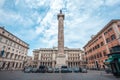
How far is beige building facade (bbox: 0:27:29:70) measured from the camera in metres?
40.5

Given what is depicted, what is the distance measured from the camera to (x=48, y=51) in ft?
296

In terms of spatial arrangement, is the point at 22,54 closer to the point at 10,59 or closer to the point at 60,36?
the point at 10,59

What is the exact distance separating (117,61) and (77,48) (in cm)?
7847

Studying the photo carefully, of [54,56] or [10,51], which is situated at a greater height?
[54,56]

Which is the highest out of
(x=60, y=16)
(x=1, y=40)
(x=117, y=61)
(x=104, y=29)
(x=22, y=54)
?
(x=60, y=16)

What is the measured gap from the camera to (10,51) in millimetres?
46000

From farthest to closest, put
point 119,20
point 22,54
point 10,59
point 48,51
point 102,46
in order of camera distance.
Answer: point 48,51 → point 22,54 → point 10,59 → point 102,46 → point 119,20

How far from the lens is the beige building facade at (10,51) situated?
40475mm

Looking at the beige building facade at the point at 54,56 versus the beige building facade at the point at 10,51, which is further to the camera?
the beige building facade at the point at 54,56

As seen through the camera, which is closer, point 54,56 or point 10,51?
point 10,51

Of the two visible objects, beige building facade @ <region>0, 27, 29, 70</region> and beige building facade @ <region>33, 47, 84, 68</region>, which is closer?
beige building facade @ <region>0, 27, 29, 70</region>

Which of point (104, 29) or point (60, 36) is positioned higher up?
point (104, 29)

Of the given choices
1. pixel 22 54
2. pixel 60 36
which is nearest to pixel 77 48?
pixel 22 54

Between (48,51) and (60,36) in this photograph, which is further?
(48,51)
